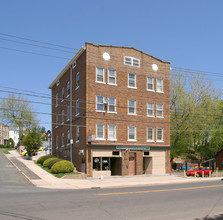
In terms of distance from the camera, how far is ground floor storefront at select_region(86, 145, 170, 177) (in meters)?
30.7

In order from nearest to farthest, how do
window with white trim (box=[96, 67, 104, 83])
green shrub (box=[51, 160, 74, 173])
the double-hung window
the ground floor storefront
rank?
green shrub (box=[51, 160, 74, 173])
the ground floor storefront
the double-hung window
window with white trim (box=[96, 67, 104, 83])

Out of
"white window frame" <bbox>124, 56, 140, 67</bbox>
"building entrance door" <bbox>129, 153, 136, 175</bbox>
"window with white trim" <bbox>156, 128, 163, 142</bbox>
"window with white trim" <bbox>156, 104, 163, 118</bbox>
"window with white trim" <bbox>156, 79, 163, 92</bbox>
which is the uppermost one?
"white window frame" <bbox>124, 56, 140, 67</bbox>

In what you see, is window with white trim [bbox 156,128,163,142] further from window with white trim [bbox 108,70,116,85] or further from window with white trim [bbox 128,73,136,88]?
window with white trim [bbox 108,70,116,85]

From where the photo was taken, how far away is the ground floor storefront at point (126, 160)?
30.7 metres

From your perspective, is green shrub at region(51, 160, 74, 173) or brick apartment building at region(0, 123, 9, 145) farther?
brick apartment building at region(0, 123, 9, 145)

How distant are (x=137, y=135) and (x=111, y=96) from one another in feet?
17.8

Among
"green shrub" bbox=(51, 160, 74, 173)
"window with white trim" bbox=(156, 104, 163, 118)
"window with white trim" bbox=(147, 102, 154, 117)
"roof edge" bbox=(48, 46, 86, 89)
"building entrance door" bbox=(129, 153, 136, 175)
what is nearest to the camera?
"green shrub" bbox=(51, 160, 74, 173)

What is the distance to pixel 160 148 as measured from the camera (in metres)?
35.2

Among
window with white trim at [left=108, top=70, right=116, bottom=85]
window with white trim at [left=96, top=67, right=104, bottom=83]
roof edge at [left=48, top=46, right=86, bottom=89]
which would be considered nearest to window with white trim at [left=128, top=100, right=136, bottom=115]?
window with white trim at [left=108, top=70, right=116, bottom=85]

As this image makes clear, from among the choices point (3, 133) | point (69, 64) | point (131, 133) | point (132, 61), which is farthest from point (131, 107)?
point (3, 133)

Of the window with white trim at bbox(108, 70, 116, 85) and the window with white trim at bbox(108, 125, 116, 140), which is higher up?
the window with white trim at bbox(108, 70, 116, 85)

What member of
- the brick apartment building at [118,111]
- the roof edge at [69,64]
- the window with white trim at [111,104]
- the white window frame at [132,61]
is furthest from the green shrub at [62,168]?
the white window frame at [132,61]

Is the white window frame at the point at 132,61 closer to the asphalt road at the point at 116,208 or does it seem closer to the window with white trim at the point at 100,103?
the window with white trim at the point at 100,103

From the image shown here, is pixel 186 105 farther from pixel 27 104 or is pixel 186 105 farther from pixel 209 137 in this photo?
pixel 27 104
